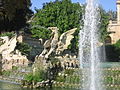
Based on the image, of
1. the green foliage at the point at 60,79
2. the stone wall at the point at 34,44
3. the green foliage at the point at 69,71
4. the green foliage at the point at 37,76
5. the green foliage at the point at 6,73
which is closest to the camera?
the green foliage at the point at 37,76

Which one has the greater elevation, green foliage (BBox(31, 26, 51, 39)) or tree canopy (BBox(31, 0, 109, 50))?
tree canopy (BBox(31, 0, 109, 50))

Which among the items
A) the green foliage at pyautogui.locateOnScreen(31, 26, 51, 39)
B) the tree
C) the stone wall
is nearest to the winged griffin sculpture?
the tree

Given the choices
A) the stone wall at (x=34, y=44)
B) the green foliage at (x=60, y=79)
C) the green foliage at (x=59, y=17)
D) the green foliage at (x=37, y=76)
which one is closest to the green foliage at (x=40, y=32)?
the green foliage at (x=59, y=17)

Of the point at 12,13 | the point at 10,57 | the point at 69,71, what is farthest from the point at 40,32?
the point at 12,13

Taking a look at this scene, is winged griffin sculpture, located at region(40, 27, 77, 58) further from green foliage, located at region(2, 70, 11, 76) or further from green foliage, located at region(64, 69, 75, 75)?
green foliage, located at region(2, 70, 11, 76)

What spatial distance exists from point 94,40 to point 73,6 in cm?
2773

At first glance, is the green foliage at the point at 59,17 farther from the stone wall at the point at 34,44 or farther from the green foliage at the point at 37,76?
the green foliage at the point at 37,76

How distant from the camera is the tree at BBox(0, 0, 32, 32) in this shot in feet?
33.0

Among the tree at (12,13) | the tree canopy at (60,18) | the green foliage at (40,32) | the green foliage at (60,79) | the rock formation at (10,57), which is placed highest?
the tree canopy at (60,18)

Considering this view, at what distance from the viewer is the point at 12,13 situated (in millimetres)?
10125

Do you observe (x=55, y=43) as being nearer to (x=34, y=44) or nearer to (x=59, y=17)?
(x=34, y=44)

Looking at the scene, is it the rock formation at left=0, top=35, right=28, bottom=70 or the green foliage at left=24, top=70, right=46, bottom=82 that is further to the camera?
the rock formation at left=0, top=35, right=28, bottom=70

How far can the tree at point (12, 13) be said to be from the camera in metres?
10.1

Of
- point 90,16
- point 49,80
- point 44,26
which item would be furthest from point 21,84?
point 44,26
